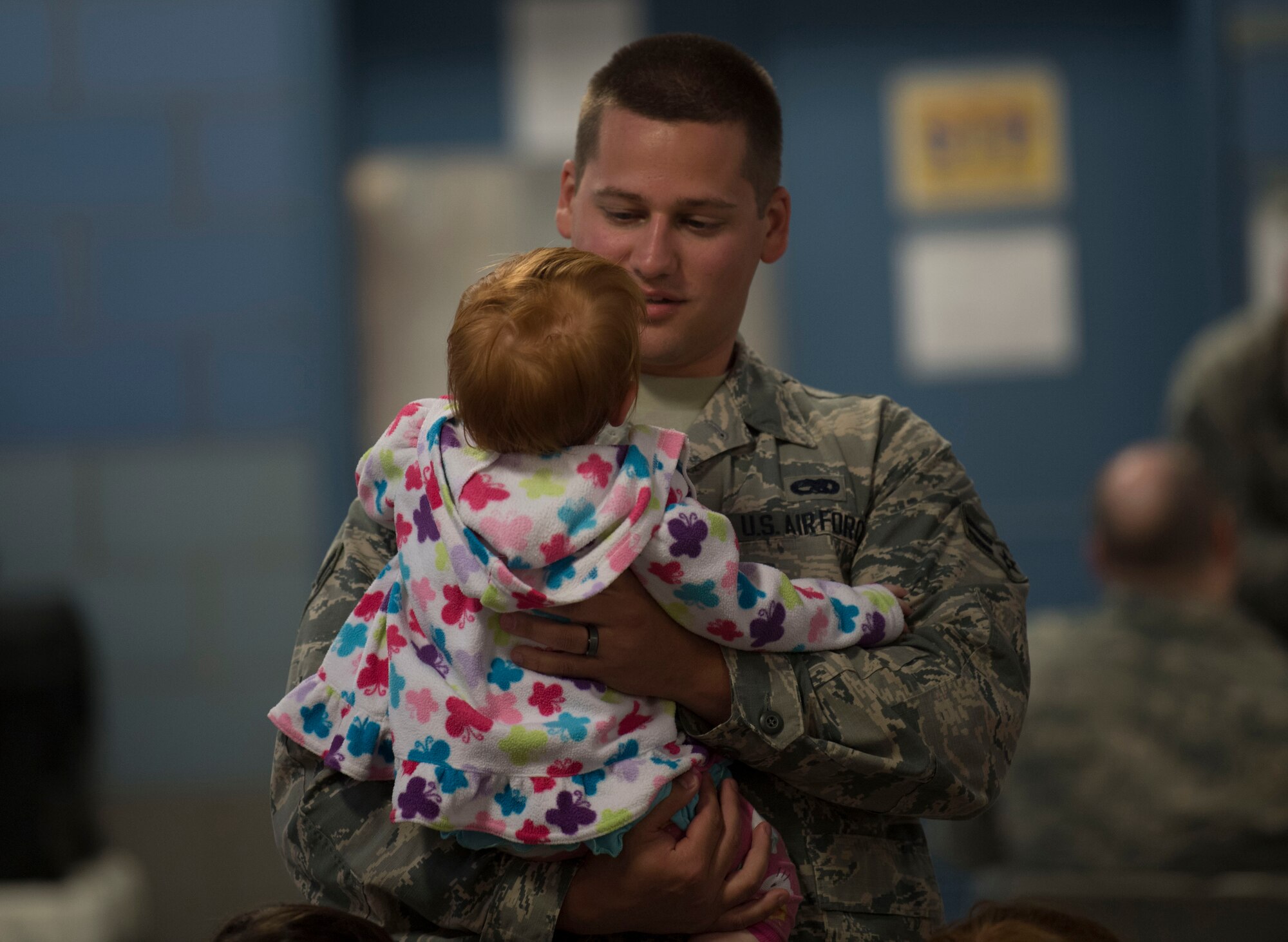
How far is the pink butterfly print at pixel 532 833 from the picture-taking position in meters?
1.08

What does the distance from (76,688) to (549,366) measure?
104 inches

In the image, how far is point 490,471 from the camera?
1.10m

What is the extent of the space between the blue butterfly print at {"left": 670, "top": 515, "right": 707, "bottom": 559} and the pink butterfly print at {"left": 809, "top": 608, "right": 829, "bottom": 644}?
136 millimetres

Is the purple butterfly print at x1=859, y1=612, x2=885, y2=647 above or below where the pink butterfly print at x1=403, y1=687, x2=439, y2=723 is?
above

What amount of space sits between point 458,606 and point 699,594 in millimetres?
194

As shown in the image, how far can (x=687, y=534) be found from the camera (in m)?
1.10

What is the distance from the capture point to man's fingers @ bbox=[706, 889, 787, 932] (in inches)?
45.3

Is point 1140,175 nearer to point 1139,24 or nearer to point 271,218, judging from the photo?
point 1139,24

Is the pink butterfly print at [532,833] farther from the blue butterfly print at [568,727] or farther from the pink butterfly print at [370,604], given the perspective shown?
the pink butterfly print at [370,604]

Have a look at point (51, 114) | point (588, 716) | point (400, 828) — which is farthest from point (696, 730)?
point (51, 114)

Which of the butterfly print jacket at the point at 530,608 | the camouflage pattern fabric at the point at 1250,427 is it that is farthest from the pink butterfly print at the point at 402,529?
the camouflage pattern fabric at the point at 1250,427

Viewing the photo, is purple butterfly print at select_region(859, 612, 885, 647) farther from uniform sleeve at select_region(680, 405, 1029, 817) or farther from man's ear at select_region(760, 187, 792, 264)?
man's ear at select_region(760, 187, 792, 264)

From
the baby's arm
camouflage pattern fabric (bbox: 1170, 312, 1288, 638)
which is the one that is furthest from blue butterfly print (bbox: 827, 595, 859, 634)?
camouflage pattern fabric (bbox: 1170, 312, 1288, 638)

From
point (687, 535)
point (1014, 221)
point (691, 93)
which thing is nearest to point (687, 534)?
point (687, 535)
